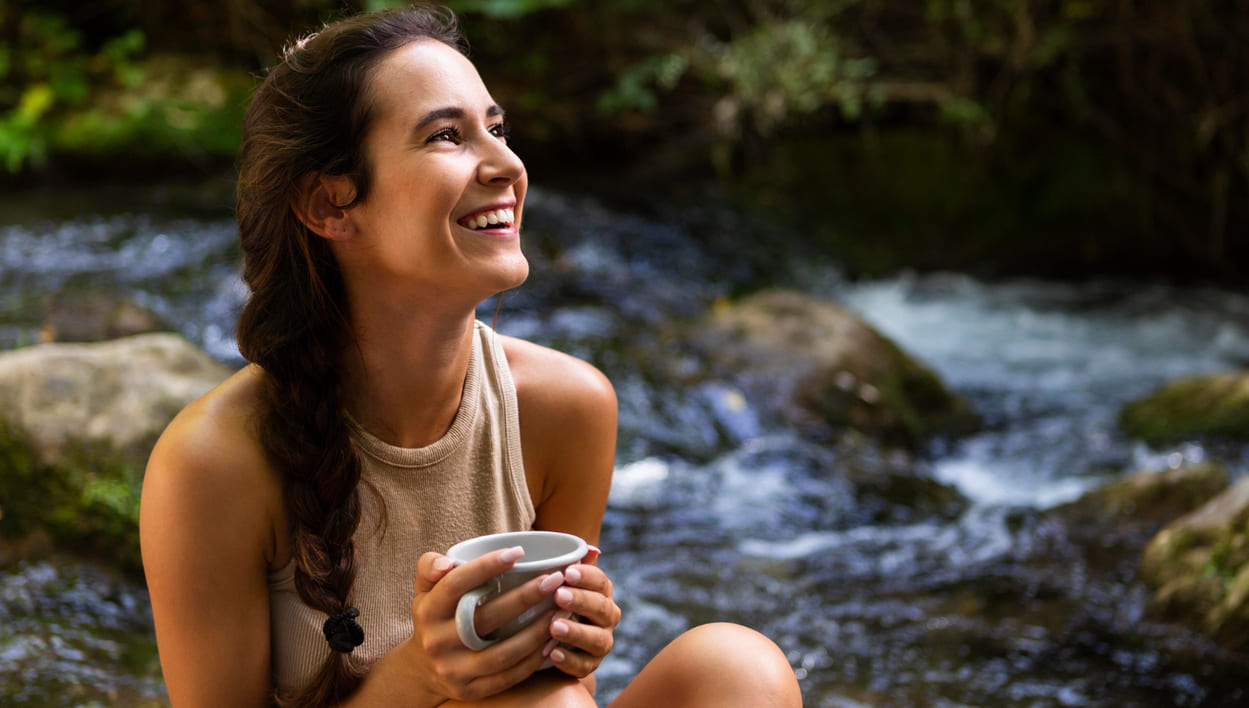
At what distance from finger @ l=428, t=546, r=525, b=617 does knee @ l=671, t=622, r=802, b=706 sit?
443mm

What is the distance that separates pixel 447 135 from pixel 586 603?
835 mm

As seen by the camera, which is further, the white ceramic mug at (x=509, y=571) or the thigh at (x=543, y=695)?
the thigh at (x=543, y=695)

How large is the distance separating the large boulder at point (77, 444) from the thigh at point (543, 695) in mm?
2195

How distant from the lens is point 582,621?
1770mm

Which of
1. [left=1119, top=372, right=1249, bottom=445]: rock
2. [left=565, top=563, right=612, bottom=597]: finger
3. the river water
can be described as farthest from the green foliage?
[left=565, top=563, right=612, bottom=597]: finger

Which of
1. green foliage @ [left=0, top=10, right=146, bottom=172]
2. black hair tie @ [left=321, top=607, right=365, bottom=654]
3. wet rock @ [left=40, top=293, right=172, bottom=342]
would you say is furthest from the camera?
green foliage @ [left=0, top=10, right=146, bottom=172]

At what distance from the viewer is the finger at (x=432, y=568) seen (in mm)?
1685

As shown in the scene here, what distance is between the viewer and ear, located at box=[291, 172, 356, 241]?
1.97 meters

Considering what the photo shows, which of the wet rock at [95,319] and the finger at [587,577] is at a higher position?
the finger at [587,577]

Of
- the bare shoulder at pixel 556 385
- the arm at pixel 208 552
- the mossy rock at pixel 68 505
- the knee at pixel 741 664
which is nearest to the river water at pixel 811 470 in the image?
the mossy rock at pixel 68 505

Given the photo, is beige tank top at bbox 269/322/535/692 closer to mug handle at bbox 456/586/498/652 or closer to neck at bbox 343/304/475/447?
neck at bbox 343/304/475/447

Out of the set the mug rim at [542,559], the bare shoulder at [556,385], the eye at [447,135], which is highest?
the eye at [447,135]

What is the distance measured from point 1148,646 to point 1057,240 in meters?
6.28

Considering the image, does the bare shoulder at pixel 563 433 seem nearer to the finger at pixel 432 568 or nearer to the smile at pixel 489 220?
the smile at pixel 489 220
